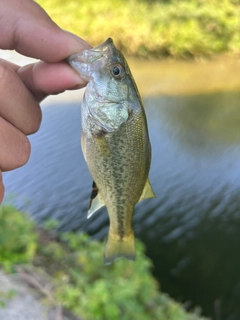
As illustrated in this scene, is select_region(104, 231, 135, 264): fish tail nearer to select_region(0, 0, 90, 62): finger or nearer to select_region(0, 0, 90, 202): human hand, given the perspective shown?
select_region(0, 0, 90, 202): human hand

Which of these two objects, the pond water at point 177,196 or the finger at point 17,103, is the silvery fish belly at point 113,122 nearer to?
the finger at point 17,103

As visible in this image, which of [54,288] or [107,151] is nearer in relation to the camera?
[107,151]

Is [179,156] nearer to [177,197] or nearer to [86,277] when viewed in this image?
[177,197]

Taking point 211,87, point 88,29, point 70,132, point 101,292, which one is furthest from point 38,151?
point 88,29

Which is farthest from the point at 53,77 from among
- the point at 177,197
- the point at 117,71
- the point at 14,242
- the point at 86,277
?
the point at 177,197

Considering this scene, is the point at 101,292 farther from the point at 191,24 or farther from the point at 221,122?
the point at 191,24
